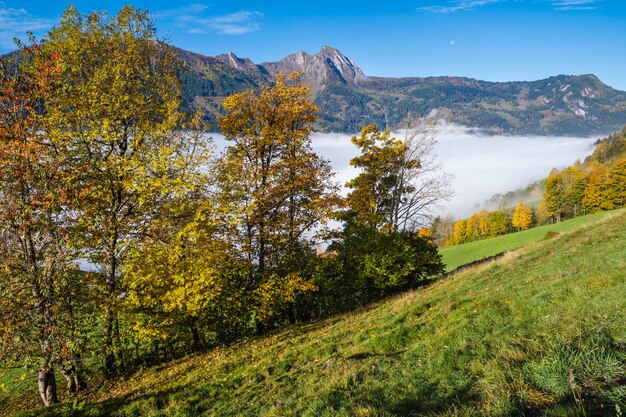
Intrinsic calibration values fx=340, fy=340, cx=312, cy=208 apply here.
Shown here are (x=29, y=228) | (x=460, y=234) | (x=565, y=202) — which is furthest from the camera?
(x=460, y=234)

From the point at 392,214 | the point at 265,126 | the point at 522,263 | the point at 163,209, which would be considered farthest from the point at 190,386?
the point at 392,214

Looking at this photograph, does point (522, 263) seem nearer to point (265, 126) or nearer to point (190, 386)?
point (265, 126)

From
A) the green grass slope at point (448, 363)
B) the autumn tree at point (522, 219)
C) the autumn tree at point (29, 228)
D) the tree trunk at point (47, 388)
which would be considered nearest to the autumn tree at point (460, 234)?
the autumn tree at point (522, 219)

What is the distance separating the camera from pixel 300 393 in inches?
362

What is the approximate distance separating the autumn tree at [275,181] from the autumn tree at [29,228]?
317 inches

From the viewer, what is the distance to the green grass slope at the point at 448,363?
5.52m

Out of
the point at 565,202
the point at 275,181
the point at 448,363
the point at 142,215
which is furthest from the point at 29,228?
the point at 565,202

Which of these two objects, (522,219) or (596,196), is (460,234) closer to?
(522,219)

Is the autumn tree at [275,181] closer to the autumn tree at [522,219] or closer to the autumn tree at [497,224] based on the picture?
the autumn tree at [497,224]

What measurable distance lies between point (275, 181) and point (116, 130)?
8.51 metres

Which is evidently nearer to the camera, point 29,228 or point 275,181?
point 29,228

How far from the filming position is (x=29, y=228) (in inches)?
453

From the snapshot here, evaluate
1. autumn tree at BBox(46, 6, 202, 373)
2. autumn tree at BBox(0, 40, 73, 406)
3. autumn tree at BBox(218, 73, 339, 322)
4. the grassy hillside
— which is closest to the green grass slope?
autumn tree at BBox(0, 40, 73, 406)

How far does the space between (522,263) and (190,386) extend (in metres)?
19.1
